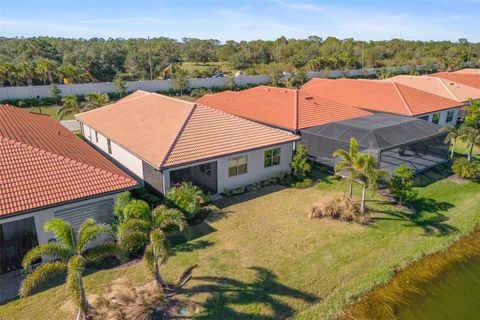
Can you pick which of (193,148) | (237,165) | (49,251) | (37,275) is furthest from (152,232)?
(237,165)

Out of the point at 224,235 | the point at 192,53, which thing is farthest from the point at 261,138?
the point at 192,53

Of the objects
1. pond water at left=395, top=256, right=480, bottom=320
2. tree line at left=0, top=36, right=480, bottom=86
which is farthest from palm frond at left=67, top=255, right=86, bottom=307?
tree line at left=0, top=36, right=480, bottom=86

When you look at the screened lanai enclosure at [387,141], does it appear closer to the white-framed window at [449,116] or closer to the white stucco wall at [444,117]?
the white stucco wall at [444,117]

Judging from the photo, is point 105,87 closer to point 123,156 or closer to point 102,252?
point 123,156

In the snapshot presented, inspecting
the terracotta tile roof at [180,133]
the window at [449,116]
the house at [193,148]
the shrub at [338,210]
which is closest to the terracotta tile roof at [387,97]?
the window at [449,116]

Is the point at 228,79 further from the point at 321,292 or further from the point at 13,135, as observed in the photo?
the point at 321,292
